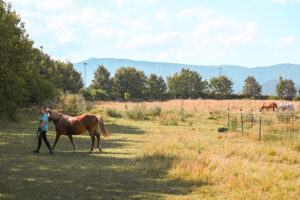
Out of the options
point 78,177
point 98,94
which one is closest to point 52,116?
point 78,177

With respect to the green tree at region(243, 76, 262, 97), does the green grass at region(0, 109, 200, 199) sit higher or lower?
lower

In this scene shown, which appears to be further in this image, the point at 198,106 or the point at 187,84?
the point at 187,84

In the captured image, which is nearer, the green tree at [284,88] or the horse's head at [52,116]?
the horse's head at [52,116]

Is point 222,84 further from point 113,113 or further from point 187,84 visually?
point 113,113

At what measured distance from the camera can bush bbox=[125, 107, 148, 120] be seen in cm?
2973

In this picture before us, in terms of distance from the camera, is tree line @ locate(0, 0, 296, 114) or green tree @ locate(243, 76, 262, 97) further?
green tree @ locate(243, 76, 262, 97)

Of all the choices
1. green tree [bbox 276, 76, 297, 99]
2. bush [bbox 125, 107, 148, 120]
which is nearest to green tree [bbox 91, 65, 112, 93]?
green tree [bbox 276, 76, 297, 99]

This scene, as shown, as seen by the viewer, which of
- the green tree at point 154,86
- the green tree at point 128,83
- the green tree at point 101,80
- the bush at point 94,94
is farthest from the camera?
the green tree at point 154,86

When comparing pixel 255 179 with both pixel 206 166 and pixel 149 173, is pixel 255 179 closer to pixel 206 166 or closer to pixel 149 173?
pixel 206 166

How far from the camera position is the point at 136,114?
2992 centimetres

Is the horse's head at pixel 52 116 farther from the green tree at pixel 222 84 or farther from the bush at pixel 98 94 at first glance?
the green tree at pixel 222 84

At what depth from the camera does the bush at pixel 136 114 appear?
29.7 metres

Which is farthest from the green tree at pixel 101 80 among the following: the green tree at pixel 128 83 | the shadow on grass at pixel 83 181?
the shadow on grass at pixel 83 181

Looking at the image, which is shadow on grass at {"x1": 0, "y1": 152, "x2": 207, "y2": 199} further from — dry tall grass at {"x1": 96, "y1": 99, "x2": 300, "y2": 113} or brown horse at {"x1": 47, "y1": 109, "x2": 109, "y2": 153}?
dry tall grass at {"x1": 96, "y1": 99, "x2": 300, "y2": 113}
